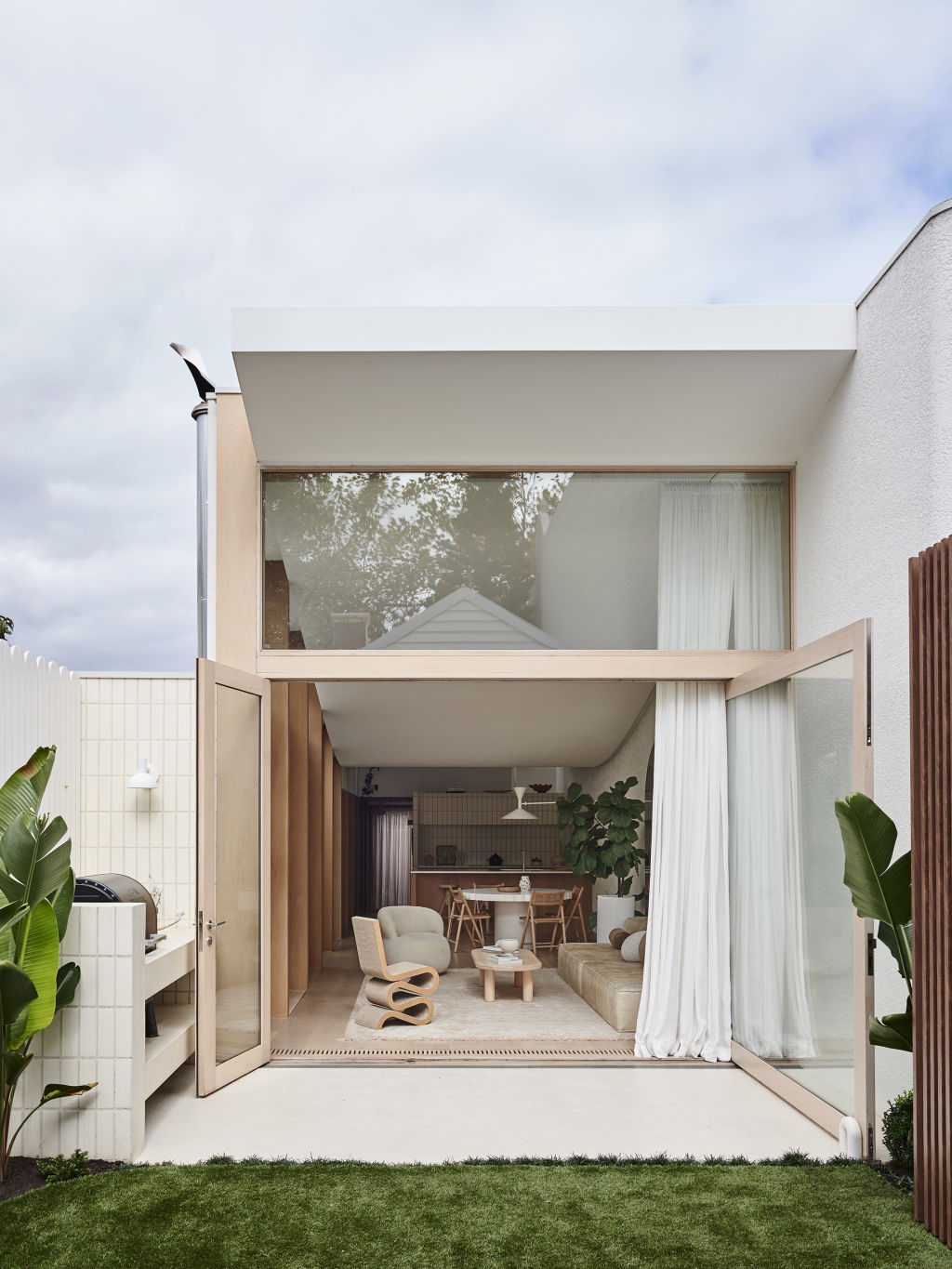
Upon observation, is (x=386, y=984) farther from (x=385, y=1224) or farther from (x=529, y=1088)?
(x=385, y=1224)

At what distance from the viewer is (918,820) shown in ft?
13.3

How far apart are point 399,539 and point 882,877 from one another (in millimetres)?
3847

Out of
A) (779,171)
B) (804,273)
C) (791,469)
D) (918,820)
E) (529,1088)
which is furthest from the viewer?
(804,273)

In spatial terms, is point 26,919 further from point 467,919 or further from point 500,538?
point 467,919

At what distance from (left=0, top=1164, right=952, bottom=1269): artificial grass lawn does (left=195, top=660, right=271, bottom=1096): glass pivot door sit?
1329 mm

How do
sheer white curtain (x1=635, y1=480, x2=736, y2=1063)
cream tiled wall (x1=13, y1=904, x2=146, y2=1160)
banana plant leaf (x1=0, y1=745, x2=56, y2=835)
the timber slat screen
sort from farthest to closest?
sheer white curtain (x1=635, y1=480, x2=736, y2=1063) < cream tiled wall (x1=13, y1=904, x2=146, y2=1160) < banana plant leaf (x1=0, y1=745, x2=56, y2=835) < the timber slat screen

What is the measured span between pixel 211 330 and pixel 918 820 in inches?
1134

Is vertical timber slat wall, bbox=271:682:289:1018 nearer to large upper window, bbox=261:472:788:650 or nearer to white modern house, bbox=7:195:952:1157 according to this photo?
white modern house, bbox=7:195:952:1157

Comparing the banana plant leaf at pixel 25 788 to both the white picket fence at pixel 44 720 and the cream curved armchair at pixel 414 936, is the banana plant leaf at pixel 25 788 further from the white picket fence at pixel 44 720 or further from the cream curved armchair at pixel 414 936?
the cream curved armchair at pixel 414 936

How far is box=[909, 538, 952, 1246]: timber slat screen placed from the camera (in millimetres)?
3803

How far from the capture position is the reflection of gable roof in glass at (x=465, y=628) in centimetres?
683

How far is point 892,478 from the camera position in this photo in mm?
5289

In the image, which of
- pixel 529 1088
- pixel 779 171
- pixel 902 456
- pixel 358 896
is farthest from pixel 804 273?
pixel 529 1088

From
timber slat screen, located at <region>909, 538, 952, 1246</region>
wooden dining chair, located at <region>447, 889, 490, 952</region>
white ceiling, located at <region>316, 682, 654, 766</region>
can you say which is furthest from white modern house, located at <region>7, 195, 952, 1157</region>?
wooden dining chair, located at <region>447, 889, 490, 952</region>
